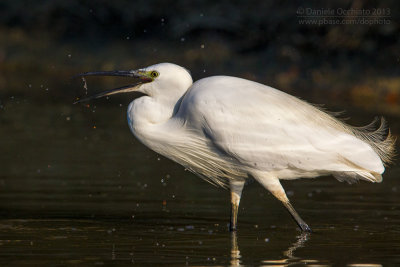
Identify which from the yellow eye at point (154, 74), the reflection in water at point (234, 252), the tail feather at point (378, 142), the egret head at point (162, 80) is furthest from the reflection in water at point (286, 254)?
the yellow eye at point (154, 74)

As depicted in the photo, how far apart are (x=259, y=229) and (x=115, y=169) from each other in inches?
145

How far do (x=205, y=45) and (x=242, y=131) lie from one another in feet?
45.3

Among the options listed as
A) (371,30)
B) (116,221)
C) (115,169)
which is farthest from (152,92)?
(371,30)

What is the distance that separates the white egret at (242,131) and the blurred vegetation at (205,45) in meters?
8.27

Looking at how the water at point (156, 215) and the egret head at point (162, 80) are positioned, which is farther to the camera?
the egret head at point (162, 80)

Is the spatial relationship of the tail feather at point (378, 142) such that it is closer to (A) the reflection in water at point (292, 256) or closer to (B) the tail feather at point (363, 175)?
(B) the tail feather at point (363, 175)

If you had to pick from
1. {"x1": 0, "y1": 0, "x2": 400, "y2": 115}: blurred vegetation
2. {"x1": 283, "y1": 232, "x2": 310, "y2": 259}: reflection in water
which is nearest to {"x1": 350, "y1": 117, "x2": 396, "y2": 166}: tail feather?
{"x1": 283, "y1": 232, "x2": 310, "y2": 259}: reflection in water

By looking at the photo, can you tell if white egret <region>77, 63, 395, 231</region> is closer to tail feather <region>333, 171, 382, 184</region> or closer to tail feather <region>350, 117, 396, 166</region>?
tail feather <region>333, 171, 382, 184</region>

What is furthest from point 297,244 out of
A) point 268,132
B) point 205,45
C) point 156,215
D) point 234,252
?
point 205,45

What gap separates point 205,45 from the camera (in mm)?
21500

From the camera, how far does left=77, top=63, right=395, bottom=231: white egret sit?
7.84 meters

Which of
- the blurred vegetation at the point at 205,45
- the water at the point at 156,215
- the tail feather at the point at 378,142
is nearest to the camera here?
the water at the point at 156,215

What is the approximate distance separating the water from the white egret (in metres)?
0.46

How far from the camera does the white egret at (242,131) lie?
7840mm
